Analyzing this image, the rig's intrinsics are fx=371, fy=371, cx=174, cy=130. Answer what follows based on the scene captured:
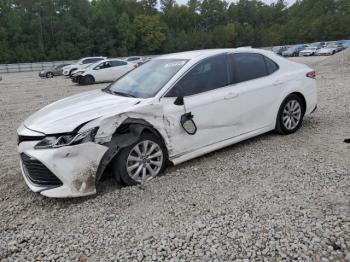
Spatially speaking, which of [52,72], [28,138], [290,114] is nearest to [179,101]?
[28,138]

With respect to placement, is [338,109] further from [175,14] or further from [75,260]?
[175,14]

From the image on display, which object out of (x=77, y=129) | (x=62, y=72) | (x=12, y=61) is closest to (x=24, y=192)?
(x=77, y=129)

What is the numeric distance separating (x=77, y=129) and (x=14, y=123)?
5.93 metres

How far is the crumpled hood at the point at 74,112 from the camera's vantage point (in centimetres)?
410

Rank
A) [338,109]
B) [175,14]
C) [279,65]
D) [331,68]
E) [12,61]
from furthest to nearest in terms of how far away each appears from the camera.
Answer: [175,14] → [12,61] → [331,68] → [338,109] → [279,65]

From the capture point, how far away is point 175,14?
10350 cm

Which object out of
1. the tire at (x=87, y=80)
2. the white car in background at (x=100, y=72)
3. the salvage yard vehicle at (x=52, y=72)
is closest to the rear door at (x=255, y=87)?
the white car in background at (x=100, y=72)

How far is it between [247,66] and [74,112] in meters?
2.69

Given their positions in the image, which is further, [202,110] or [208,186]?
[202,110]

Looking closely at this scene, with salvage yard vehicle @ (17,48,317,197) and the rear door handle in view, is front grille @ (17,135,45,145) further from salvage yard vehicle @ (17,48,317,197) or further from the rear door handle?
the rear door handle

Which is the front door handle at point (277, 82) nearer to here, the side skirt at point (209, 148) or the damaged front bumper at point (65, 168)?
the side skirt at point (209, 148)

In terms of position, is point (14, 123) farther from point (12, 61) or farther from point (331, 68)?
point (12, 61)

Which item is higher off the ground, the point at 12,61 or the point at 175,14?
the point at 175,14

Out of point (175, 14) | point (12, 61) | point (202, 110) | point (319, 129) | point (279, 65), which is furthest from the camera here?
point (175, 14)
